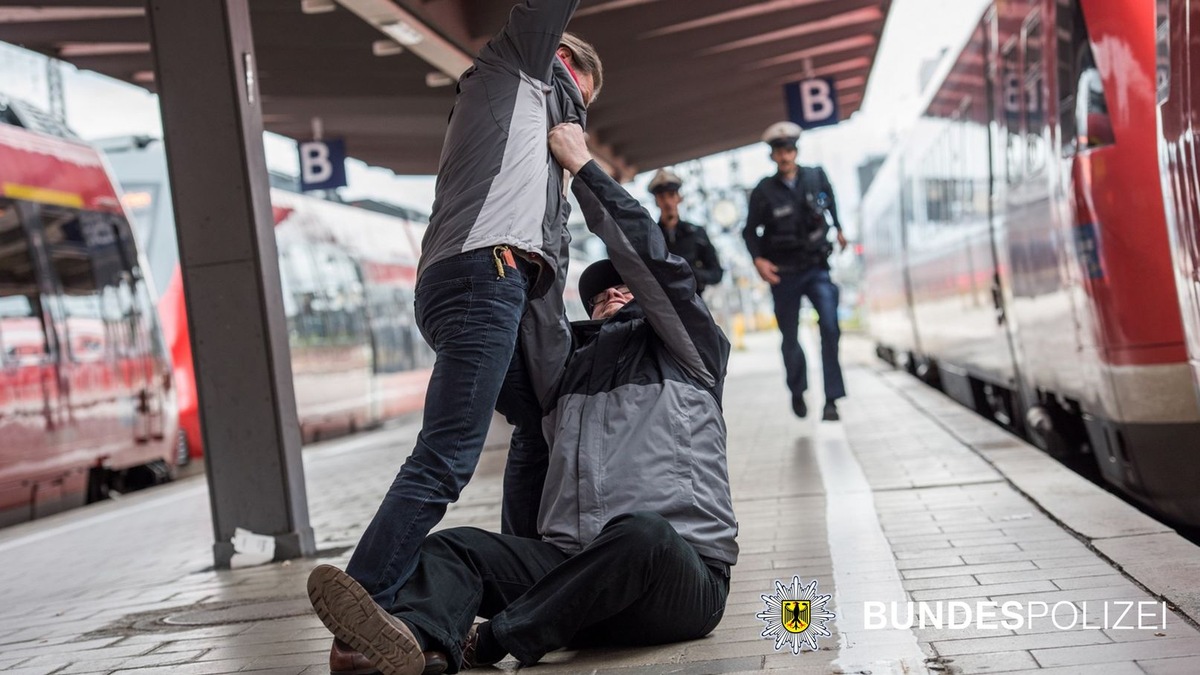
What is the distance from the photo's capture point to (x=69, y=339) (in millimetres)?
12781

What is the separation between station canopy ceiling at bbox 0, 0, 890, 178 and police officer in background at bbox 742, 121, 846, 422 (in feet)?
8.51

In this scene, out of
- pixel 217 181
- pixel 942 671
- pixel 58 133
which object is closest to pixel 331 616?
pixel 942 671

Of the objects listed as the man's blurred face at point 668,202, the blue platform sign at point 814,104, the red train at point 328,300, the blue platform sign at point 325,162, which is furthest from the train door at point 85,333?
the blue platform sign at point 814,104

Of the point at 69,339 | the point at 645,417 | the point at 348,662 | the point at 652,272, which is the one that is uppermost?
the point at 652,272

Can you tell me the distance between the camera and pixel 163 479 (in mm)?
→ 15047

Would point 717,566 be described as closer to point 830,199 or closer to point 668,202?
point 668,202

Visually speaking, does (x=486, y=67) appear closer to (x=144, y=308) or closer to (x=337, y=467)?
Result: (x=337, y=467)

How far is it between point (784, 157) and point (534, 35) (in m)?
5.96

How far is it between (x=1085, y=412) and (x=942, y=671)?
12.6ft

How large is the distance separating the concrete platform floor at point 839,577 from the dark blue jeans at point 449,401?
1.74 ft

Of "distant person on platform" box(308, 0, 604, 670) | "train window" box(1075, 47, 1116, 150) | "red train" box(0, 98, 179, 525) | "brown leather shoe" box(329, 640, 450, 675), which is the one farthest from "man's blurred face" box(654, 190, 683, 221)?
"brown leather shoe" box(329, 640, 450, 675)

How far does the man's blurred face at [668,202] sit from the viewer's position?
9508 millimetres

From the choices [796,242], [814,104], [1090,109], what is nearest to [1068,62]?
[1090,109]

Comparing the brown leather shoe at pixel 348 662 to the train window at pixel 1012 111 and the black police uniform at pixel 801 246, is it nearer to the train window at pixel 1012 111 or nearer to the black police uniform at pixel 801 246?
the train window at pixel 1012 111
